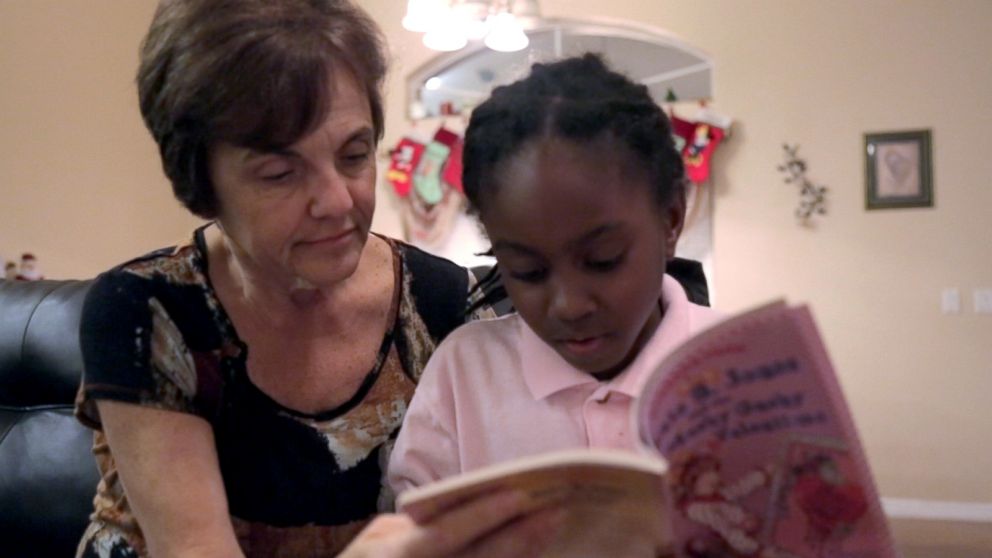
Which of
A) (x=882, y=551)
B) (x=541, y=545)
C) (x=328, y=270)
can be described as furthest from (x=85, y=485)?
(x=882, y=551)

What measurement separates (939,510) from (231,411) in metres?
3.82

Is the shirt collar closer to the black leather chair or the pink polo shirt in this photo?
the pink polo shirt

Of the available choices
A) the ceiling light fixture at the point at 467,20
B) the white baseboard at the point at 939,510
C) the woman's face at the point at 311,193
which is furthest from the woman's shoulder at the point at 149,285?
the white baseboard at the point at 939,510

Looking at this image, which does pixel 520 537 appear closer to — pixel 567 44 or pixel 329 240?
pixel 329 240

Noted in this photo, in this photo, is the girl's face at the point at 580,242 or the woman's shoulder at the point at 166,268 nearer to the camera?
the girl's face at the point at 580,242

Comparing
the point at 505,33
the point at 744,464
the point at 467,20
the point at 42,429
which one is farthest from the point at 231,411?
the point at 505,33

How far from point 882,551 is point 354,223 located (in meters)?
0.64

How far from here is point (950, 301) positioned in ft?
12.8

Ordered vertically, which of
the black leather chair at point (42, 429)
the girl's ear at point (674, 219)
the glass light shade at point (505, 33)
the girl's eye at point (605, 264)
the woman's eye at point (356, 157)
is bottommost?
the black leather chair at point (42, 429)

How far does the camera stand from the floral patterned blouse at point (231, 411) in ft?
3.17

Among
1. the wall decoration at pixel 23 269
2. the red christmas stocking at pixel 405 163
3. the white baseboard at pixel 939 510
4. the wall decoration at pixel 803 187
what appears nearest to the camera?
the wall decoration at pixel 23 269

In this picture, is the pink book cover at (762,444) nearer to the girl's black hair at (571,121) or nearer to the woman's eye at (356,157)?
the girl's black hair at (571,121)

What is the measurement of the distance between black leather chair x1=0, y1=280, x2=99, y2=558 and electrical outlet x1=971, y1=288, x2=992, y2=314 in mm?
3747

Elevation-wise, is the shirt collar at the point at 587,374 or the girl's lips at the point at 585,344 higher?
the girl's lips at the point at 585,344
